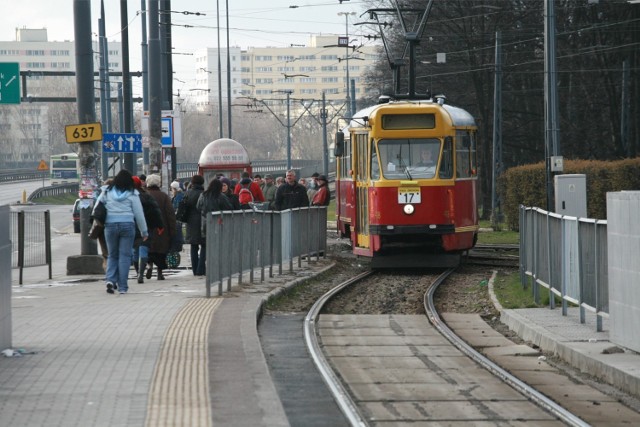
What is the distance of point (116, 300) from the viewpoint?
16906mm

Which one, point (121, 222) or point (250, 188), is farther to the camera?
point (250, 188)

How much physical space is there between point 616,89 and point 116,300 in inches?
1658

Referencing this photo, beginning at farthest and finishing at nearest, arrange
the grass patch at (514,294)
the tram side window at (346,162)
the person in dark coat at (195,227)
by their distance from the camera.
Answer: the tram side window at (346,162), the person in dark coat at (195,227), the grass patch at (514,294)

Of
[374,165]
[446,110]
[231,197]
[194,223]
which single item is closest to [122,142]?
[231,197]

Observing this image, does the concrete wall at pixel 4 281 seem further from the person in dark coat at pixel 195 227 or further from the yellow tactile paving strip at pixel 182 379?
the person in dark coat at pixel 195 227

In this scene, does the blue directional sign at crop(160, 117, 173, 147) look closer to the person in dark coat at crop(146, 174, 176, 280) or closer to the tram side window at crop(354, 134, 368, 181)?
the tram side window at crop(354, 134, 368, 181)

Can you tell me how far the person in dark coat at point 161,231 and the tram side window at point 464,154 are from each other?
6197 mm

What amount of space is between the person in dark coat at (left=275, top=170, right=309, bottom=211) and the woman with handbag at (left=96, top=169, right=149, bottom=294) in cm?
1159

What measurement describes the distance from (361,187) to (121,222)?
8.84m

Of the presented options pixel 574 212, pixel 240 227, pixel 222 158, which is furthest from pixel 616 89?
pixel 240 227

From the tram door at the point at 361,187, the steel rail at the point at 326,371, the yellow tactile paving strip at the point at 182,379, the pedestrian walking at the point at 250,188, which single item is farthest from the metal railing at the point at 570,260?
the pedestrian walking at the point at 250,188

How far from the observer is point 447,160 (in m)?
25.0

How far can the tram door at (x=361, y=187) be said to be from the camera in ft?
83.4

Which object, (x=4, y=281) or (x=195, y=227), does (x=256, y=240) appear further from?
(x=4, y=281)
